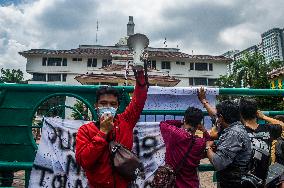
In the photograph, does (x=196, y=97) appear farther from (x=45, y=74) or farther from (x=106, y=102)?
(x=45, y=74)

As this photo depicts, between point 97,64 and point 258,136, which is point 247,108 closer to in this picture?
point 258,136

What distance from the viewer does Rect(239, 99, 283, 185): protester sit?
2845 mm

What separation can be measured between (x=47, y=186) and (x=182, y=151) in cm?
145

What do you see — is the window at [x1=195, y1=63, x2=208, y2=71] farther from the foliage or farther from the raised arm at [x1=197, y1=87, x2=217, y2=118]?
the foliage

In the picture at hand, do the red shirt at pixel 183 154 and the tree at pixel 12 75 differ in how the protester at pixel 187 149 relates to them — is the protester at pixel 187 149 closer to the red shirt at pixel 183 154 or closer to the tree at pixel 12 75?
the red shirt at pixel 183 154

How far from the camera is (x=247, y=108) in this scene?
3107mm

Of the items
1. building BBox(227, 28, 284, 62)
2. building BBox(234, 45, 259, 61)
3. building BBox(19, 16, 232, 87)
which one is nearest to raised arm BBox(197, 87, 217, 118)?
building BBox(19, 16, 232, 87)

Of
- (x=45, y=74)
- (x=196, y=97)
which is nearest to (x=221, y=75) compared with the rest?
(x=45, y=74)

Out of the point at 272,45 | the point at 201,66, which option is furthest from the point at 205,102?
the point at 272,45

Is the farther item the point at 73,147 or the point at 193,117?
the point at 73,147

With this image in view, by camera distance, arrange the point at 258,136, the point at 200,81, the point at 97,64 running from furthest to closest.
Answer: the point at 200,81, the point at 97,64, the point at 258,136

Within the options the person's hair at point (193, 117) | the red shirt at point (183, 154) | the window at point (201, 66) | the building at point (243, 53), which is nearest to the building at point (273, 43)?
the building at point (243, 53)

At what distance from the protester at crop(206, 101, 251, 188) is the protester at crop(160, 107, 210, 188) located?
12 centimetres

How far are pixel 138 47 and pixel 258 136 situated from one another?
142 centimetres
